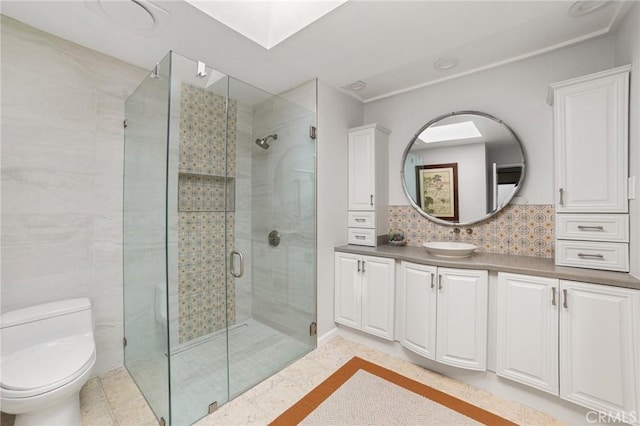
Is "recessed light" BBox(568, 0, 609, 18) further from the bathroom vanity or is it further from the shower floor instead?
the shower floor

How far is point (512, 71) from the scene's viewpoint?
2242 millimetres

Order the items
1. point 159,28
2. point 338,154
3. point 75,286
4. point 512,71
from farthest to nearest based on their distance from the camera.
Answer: point 338,154 → point 512,71 → point 75,286 → point 159,28

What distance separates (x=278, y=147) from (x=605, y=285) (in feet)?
8.00

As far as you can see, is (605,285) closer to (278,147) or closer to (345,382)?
(345,382)

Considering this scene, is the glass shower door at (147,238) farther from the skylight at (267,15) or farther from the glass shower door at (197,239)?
the skylight at (267,15)

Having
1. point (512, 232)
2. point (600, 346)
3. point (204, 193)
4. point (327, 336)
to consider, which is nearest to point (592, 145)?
point (512, 232)

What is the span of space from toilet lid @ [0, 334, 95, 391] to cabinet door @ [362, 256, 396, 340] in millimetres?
2020

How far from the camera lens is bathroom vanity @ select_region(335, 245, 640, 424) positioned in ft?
4.85

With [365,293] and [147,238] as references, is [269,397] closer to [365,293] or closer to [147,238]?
[365,293]

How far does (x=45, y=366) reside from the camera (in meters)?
1.47

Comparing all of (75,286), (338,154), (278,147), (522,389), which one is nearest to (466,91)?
Answer: (338,154)

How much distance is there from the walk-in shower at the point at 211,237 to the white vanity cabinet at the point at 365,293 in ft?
1.03

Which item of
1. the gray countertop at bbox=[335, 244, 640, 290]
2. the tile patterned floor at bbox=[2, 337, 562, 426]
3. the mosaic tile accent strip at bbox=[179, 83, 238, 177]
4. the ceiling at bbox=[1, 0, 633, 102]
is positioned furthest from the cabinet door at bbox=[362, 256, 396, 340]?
the ceiling at bbox=[1, 0, 633, 102]

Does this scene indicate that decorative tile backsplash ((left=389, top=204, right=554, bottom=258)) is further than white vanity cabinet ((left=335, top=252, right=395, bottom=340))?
No
